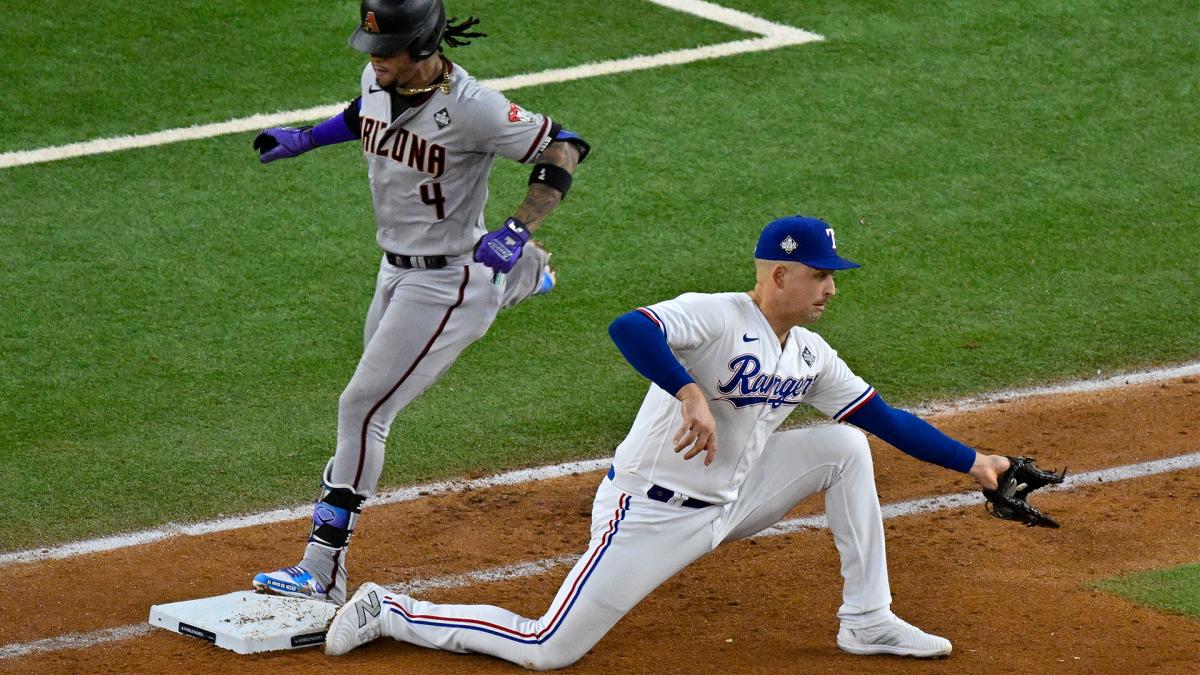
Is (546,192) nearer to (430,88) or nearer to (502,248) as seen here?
(502,248)

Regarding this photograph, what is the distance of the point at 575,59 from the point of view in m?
10.5

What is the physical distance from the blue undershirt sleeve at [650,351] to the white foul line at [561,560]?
1445 millimetres

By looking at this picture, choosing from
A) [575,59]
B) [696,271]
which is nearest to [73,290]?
[696,271]

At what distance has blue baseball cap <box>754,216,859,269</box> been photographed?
4777 millimetres

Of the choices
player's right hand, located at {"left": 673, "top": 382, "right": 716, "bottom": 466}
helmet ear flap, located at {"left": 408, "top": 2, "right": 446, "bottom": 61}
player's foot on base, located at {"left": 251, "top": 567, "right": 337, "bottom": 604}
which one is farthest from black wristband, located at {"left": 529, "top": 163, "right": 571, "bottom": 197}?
player's foot on base, located at {"left": 251, "top": 567, "right": 337, "bottom": 604}

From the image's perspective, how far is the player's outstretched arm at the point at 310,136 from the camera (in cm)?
587

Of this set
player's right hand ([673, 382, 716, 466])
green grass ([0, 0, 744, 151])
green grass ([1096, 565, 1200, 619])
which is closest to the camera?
player's right hand ([673, 382, 716, 466])

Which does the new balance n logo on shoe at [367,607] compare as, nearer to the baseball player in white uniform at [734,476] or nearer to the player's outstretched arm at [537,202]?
the baseball player in white uniform at [734,476]

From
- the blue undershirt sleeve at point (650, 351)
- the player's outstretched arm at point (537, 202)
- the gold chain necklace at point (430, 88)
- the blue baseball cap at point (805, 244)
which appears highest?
the gold chain necklace at point (430, 88)

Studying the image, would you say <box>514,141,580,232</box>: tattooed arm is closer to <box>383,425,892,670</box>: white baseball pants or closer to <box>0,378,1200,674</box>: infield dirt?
<box>383,425,892,670</box>: white baseball pants

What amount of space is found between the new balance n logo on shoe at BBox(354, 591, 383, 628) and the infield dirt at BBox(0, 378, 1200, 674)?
0.12m

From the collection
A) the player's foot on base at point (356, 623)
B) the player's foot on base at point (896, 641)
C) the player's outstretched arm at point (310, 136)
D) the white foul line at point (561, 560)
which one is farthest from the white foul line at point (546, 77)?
the player's foot on base at point (896, 641)

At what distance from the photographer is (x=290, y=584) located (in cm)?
543

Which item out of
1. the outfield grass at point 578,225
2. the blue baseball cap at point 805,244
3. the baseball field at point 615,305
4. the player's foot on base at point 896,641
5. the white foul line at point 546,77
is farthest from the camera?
the white foul line at point 546,77
